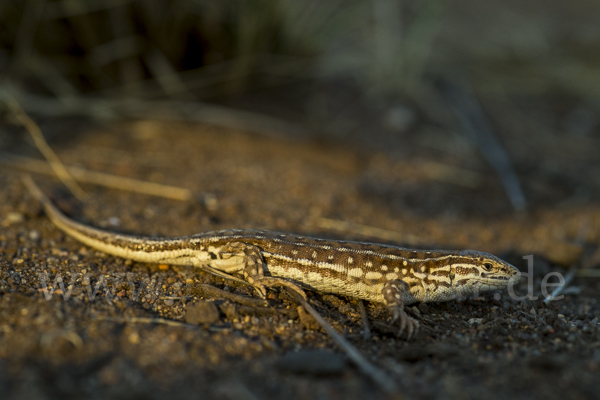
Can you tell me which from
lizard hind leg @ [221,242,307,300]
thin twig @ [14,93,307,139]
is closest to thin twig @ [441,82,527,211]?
thin twig @ [14,93,307,139]

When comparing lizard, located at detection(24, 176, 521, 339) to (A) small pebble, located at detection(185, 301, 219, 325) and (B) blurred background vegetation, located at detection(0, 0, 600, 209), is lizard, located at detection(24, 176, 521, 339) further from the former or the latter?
(B) blurred background vegetation, located at detection(0, 0, 600, 209)

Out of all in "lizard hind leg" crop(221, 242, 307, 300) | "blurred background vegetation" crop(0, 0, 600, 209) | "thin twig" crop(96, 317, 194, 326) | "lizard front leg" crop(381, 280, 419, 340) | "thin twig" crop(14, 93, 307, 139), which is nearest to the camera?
"thin twig" crop(96, 317, 194, 326)

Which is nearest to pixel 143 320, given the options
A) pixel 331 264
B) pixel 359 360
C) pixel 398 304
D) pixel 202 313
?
pixel 202 313

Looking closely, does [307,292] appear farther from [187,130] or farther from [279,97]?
[279,97]

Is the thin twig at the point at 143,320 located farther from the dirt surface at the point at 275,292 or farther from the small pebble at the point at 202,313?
the small pebble at the point at 202,313

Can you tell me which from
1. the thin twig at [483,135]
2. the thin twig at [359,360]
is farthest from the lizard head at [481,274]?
the thin twig at [483,135]

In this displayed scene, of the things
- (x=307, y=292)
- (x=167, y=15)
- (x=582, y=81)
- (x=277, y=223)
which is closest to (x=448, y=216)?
(x=277, y=223)
